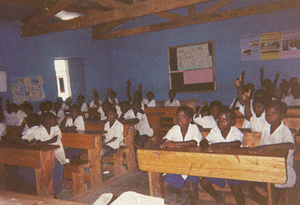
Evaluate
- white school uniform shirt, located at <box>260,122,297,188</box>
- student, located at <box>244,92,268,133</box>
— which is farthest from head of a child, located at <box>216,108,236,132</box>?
student, located at <box>244,92,268,133</box>

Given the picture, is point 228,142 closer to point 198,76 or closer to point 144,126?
point 144,126

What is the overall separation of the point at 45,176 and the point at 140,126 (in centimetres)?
244

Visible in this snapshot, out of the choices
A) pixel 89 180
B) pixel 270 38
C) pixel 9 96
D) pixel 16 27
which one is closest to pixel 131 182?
pixel 89 180

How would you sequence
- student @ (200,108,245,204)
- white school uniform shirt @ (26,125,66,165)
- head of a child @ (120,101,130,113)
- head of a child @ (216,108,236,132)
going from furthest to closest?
1. head of a child @ (120,101,130,113)
2. white school uniform shirt @ (26,125,66,165)
3. head of a child @ (216,108,236,132)
4. student @ (200,108,245,204)

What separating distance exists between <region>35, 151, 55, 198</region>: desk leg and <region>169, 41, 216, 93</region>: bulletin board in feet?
20.1

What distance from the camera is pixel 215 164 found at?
190 centimetres

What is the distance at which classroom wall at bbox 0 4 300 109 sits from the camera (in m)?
6.57

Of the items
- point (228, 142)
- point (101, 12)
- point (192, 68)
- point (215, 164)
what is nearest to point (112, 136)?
point (228, 142)

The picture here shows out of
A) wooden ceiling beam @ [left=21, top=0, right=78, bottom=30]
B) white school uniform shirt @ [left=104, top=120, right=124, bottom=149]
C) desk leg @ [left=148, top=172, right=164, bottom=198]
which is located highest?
wooden ceiling beam @ [left=21, top=0, right=78, bottom=30]

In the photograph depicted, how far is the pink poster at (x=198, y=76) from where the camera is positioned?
25.8ft

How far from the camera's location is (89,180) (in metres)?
3.58

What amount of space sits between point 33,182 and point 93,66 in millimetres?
6306

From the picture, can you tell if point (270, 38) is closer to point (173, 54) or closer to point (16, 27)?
point (173, 54)

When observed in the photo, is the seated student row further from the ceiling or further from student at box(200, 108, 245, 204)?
the ceiling
